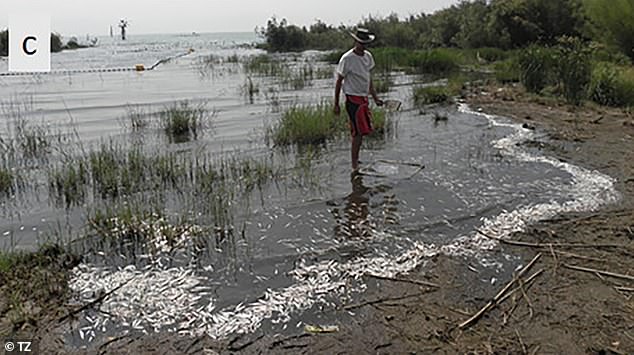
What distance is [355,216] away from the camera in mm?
5906

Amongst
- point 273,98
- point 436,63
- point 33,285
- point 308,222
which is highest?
point 436,63

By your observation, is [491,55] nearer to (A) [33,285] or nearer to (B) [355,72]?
(B) [355,72]

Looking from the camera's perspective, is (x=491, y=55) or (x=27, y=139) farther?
(x=491, y=55)

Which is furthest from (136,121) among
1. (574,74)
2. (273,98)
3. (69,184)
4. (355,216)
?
(574,74)

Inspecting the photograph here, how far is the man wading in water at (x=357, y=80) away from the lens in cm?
704

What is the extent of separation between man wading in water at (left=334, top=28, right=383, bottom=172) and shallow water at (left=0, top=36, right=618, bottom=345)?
82 cm

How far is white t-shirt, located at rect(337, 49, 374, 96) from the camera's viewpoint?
7070mm

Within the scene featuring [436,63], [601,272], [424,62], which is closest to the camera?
[601,272]

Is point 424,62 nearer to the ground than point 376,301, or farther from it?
farther from it

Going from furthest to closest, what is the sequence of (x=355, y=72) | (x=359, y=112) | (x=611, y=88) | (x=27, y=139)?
(x=611, y=88) → (x=27, y=139) → (x=359, y=112) → (x=355, y=72)

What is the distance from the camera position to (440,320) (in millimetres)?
3715

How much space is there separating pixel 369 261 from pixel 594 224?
2.52m

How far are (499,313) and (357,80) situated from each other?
419 cm

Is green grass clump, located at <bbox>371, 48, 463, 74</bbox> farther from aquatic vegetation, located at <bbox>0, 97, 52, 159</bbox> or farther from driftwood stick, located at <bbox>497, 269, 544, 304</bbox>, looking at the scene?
driftwood stick, located at <bbox>497, 269, 544, 304</bbox>
